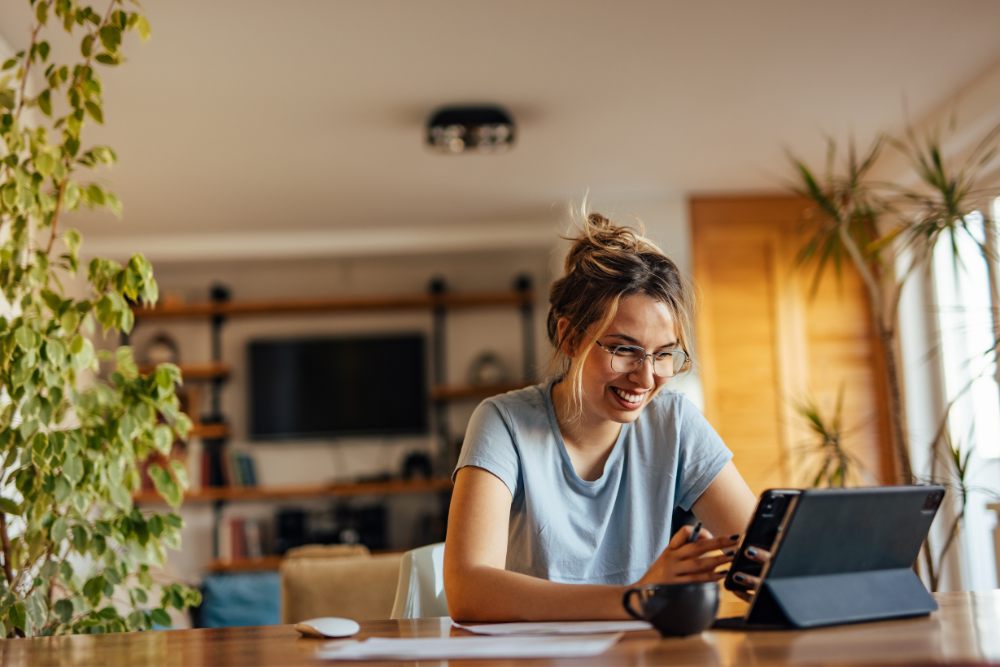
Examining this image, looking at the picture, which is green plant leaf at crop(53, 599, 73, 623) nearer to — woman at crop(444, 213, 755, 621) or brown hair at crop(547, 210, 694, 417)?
woman at crop(444, 213, 755, 621)

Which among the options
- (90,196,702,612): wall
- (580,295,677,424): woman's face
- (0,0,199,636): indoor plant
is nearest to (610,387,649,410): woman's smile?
(580,295,677,424): woman's face

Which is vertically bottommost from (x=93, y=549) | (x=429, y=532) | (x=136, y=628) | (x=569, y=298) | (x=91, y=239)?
(x=429, y=532)

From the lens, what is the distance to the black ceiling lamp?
11.1 ft

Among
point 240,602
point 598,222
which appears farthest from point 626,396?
point 240,602

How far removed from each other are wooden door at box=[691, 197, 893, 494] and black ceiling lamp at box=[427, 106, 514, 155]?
1.68m

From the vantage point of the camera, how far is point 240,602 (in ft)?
12.2

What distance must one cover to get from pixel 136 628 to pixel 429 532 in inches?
142

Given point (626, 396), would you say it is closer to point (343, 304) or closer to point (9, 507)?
point (9, 507)

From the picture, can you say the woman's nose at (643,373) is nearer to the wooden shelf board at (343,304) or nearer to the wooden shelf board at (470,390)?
the wooden shelf board at (470,390)

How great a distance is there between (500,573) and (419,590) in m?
0.47

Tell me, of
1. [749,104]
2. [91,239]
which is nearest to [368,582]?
[749,104]

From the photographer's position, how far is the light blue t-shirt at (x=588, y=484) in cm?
141

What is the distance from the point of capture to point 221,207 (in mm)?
4707

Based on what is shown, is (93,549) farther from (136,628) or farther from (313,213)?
(313,213)
